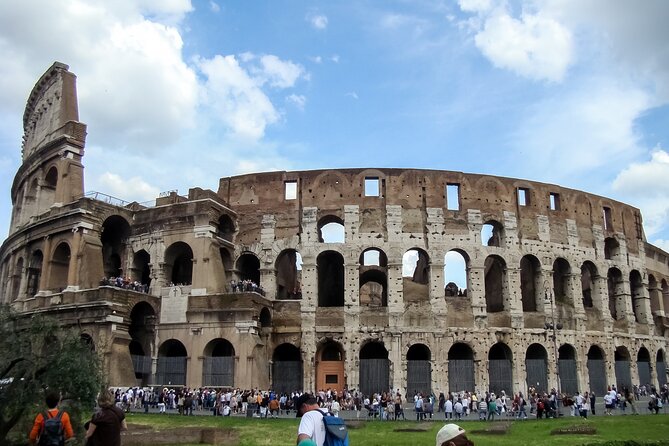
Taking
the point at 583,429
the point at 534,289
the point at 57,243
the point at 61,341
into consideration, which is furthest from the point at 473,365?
the point at 61,341

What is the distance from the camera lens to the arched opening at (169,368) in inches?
1135

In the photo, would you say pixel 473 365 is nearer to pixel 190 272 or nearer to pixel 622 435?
pixel 622 435

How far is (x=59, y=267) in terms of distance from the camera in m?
31.6

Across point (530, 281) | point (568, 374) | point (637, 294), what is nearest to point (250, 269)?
point (530, 281)

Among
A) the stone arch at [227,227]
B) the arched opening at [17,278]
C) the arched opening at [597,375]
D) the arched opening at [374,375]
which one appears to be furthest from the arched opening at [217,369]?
the arched opening at [597,375]

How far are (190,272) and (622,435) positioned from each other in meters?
22.6

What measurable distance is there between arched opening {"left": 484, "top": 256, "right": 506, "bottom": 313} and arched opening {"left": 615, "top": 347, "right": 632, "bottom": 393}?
7400 millimetres

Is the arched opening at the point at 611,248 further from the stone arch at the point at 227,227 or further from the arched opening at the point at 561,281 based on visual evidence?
the stone arch at the point at 227,227

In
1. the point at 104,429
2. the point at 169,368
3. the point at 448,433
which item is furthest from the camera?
the point at 169,368

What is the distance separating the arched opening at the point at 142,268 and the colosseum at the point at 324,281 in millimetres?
102

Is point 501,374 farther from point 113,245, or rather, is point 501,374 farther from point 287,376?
point 113,245

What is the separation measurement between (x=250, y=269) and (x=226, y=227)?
2.88 meters

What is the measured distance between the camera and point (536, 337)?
31531mm

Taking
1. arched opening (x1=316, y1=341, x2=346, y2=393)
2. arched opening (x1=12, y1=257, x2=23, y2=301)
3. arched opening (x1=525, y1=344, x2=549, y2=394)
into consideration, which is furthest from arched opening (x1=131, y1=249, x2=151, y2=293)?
arched opening (x1=525, y1=344, x2=549, y2=394)
